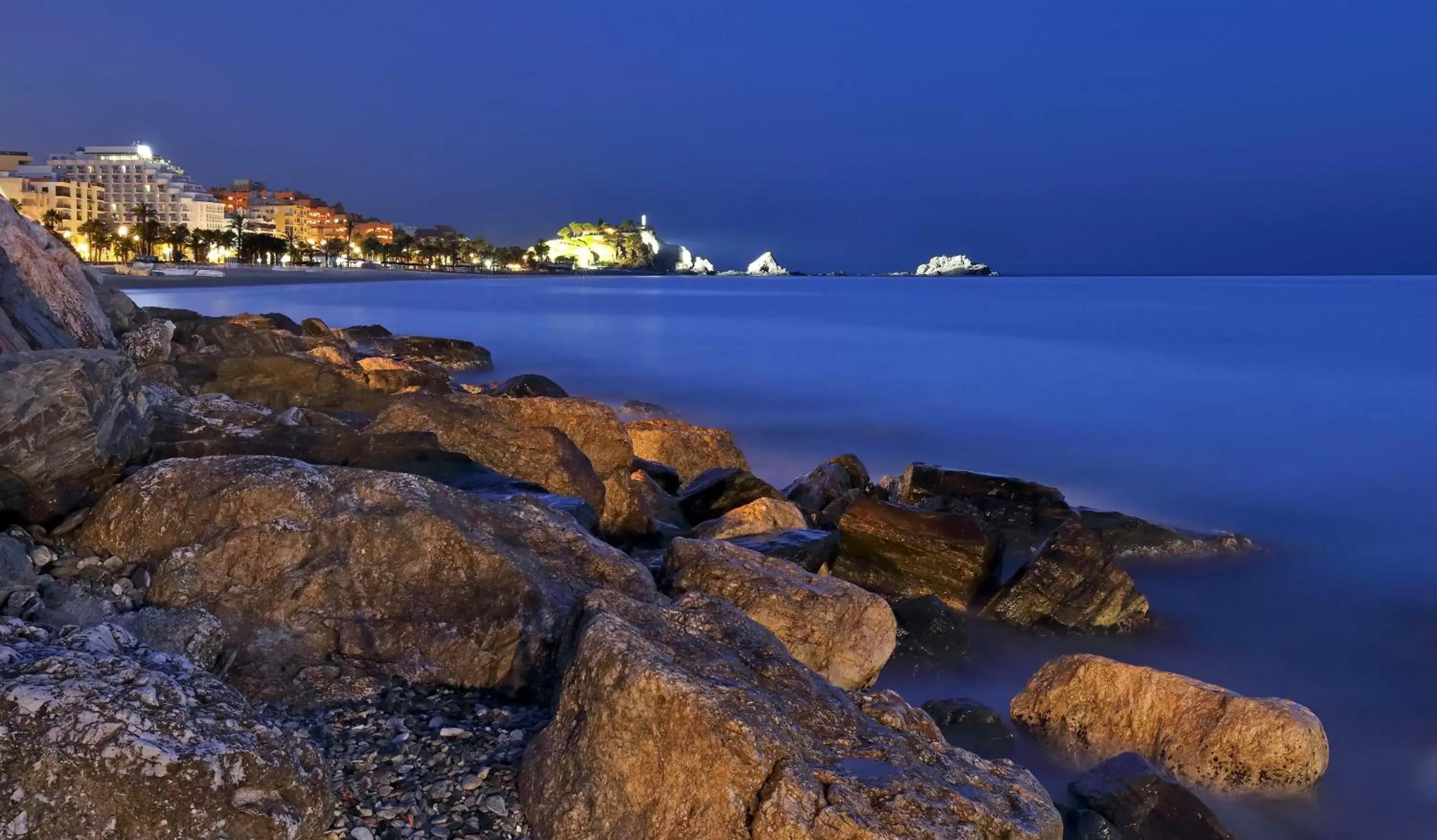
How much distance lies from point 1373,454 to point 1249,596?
11576mm

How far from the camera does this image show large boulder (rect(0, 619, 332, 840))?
2.91 metres

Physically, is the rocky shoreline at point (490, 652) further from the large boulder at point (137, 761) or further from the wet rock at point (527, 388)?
the wet rock at point (527, 388)

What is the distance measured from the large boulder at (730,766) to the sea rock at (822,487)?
7.93m

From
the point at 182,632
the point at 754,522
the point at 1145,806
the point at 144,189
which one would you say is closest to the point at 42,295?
the point at 754,522

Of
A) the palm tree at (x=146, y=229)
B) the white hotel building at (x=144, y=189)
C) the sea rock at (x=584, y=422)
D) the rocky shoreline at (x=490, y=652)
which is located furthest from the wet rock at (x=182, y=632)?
the white hotel building at (x=144, y=189)

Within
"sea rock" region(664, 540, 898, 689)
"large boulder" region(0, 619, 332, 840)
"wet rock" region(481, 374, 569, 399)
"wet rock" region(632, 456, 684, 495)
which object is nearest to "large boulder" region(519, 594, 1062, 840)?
"large boulder" region(0, 619, 332, 840)

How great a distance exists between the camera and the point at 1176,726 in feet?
22.5

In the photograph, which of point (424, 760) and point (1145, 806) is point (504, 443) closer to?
point (424, 760)

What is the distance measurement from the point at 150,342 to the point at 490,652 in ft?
38.0

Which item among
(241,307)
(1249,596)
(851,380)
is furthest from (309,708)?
(241,307)

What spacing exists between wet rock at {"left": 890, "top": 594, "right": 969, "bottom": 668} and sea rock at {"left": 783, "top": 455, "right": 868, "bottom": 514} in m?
2.94

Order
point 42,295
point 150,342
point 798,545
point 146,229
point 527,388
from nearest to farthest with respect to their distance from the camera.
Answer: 1. point 798,545
2. point 42,295
3. point 150,342
4. point 527,388
5. point 146,229

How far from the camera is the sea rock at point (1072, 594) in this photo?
9617 mm

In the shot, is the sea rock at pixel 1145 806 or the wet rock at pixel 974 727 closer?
the sea rock at pixel 1145 806
